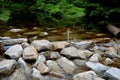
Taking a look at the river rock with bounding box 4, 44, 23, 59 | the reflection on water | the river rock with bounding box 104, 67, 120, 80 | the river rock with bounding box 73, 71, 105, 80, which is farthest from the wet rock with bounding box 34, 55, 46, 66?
the reflection on water

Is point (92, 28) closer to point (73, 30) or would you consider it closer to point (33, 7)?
point (73, 30)

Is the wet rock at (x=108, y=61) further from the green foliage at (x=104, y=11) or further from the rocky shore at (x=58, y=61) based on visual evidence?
the green foliage at (x=104, y=11)

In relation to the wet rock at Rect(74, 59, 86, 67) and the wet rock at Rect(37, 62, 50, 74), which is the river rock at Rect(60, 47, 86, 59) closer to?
the wet rock at Rect(74, 59, 86, 67)

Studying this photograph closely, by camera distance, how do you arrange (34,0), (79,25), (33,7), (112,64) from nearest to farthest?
(112,64)
(79,25)
(33,7)
(34,0)

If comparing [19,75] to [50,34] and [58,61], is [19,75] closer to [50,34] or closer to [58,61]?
[58,61]

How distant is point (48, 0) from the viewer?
17.8 metres

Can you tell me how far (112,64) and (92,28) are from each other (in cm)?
340

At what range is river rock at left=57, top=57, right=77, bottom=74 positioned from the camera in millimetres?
5137

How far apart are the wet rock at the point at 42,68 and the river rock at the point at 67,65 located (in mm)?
401

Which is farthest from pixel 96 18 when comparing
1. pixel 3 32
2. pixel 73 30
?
pixel 3 32

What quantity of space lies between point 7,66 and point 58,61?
1.14 m

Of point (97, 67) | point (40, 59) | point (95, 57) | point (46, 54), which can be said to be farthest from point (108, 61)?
point (40, 59)

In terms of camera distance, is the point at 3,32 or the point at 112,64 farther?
the point at 3,32

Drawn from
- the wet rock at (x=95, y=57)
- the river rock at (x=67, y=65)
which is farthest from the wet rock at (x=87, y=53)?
the river rock at (x=67, y=65)
